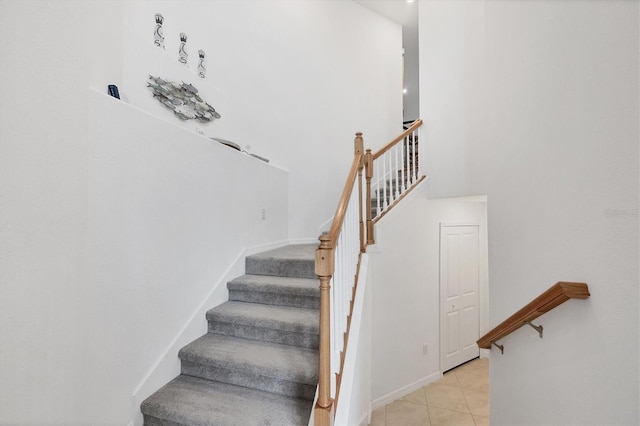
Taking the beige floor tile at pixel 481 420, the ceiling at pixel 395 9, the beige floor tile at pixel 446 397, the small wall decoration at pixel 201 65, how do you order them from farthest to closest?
1. the ceiling at pixel 395 9
2. the beige floor tile at pixel 446 397
3. the small wall decoration at pixel 201 65
4. the beige floor tile at pixel 481 420

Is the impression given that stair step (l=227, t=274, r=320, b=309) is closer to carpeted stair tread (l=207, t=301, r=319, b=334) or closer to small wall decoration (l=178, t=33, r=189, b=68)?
carpeted stair tread (l=207, t=301, r=319, b=334)

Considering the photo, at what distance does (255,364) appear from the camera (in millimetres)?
1871

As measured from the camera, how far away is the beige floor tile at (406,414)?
2.79 m

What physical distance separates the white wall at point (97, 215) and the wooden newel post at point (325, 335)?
1.14 m

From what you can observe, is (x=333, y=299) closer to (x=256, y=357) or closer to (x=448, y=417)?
(x=256, y=357)

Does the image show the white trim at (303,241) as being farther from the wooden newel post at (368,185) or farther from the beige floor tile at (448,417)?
the beige floor tile at (448,417)

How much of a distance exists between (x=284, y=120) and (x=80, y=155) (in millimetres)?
2702

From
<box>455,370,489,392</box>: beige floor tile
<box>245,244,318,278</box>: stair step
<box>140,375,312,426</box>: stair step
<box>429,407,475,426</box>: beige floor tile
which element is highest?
<box>245,244,318,278</box>: stair step

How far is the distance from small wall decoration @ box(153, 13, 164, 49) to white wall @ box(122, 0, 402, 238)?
0.04 metres

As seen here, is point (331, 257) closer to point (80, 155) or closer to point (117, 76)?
point (80, 155)

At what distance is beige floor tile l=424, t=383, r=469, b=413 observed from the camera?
3055mm

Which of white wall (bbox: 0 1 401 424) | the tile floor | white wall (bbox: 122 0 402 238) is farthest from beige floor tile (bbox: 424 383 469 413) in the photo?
white wall (bbox: 0 1 401 424)

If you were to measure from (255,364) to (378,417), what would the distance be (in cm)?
172

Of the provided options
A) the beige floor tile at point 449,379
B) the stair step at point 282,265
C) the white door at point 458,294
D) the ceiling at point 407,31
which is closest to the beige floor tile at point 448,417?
the beige floor tile at point 449,379
